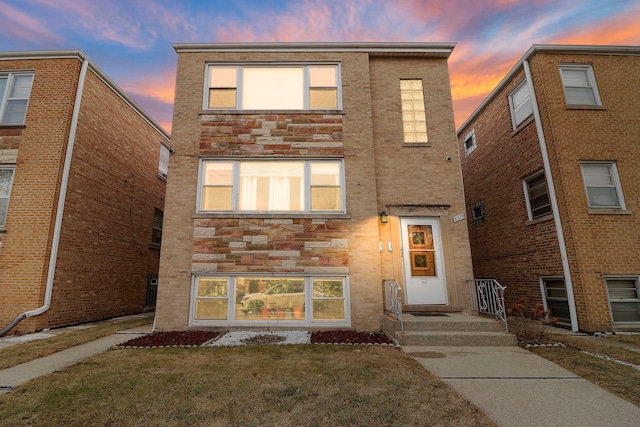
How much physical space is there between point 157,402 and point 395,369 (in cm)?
326

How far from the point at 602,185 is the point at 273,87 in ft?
32.2

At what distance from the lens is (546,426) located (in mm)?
A: 3006

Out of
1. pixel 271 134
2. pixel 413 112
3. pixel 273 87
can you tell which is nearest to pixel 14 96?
pixel 273 87

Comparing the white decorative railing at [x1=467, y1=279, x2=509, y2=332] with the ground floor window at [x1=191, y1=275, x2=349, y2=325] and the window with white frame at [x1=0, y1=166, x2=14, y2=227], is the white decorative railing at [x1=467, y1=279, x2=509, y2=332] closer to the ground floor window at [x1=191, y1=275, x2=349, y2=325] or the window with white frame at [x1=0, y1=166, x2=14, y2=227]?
the ground floor window at [x1=191, y1=275, x2=349, y2=325]

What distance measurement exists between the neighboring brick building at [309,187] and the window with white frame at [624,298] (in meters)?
3.63

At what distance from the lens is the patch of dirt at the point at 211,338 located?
638cm

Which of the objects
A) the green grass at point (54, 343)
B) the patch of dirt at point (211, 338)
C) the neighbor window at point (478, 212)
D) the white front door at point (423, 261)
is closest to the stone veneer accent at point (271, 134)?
the white front door at point (423, 261)

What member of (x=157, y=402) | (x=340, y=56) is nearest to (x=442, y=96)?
(x=340, y=56)

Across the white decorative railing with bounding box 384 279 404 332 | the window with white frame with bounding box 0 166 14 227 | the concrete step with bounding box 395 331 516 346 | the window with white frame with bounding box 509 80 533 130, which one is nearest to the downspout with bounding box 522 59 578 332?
the window with white frame with bounding box 509 80 533 130

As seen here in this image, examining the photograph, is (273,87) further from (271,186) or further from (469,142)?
(469,142)

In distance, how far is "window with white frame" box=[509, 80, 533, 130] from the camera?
9.68 metres

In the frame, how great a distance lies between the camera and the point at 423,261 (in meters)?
8.20

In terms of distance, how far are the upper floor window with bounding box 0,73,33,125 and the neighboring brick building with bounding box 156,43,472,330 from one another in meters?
4.73

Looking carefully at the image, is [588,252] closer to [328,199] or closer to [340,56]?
[328,199]
